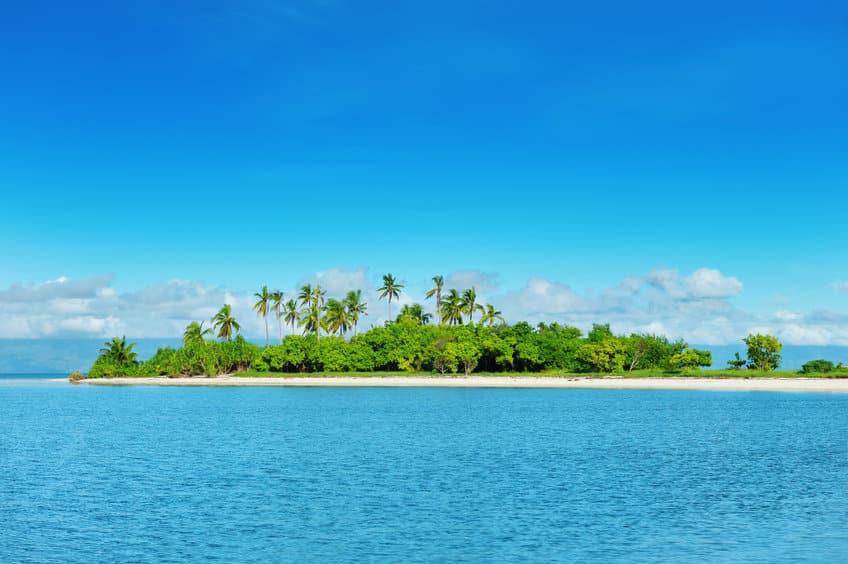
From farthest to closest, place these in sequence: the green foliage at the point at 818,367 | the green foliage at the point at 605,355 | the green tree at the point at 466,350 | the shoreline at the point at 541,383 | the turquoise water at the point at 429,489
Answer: the green tree at the point at 466,350 < the green foliage at the point at 605,355 < the green foliage at the point at 818,367 < the shoreline at the point at 541,383 < the turquoise water at the point at 429,489

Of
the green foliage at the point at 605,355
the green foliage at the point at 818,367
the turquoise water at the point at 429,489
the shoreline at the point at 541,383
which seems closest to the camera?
the turquoise water at the point at 429,489

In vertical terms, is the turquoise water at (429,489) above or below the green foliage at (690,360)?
below

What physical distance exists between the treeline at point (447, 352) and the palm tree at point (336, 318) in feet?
44.3

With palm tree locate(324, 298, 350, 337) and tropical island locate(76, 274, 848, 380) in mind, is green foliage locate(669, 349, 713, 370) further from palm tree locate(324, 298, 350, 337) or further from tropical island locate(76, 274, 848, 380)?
palm tree locate(324, 298, 350, 337)

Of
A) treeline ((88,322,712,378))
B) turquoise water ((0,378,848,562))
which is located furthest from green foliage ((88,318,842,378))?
turquoise water ((0,378,848,562))

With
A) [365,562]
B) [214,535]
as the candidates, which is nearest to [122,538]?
[214,535]

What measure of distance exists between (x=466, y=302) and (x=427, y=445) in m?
118

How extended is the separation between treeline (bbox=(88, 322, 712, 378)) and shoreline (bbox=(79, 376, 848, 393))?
17.7 feet

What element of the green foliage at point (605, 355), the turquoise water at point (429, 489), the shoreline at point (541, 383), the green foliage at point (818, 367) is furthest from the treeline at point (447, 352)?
the turquoise water at point (429, 489)

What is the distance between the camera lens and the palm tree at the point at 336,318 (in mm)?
167125

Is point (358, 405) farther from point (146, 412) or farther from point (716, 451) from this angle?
point (716, 451)

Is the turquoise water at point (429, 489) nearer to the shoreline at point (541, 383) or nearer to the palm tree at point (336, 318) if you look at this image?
the shoreline at point (541, 383)

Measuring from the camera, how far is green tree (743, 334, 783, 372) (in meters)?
126

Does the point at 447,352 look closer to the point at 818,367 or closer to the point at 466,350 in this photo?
the point at 466,350
